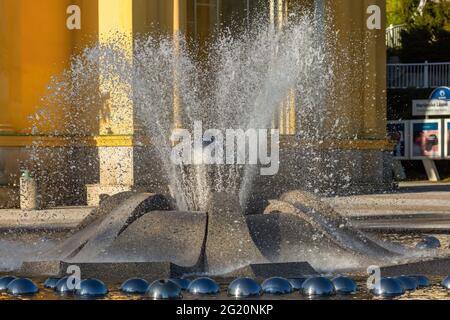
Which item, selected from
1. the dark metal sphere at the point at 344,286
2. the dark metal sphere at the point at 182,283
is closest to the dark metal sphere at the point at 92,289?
the dark metal sphere at the point at 182,283

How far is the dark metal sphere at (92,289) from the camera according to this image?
7.81 meters

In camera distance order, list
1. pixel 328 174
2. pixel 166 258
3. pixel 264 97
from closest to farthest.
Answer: pixel 166 258, pixel 264 97, pixel 328 174

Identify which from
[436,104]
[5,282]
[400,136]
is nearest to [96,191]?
[5,282]

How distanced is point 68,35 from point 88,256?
13.6 metres

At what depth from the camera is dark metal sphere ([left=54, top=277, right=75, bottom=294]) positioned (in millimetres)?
7953

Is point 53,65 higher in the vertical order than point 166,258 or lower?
higher

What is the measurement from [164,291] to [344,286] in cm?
138

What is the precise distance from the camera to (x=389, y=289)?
7.88m

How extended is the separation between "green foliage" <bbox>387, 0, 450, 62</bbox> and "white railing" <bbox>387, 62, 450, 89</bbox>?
1491 millimetres

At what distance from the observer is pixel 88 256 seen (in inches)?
372

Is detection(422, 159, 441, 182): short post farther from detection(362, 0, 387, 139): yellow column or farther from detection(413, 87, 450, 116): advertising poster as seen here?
detection(362, 0, 387, 139): yellow column

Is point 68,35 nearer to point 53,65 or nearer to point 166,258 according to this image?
point 53,65

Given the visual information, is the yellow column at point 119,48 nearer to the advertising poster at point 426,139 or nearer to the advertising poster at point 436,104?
the advertising poster at point 426,139
